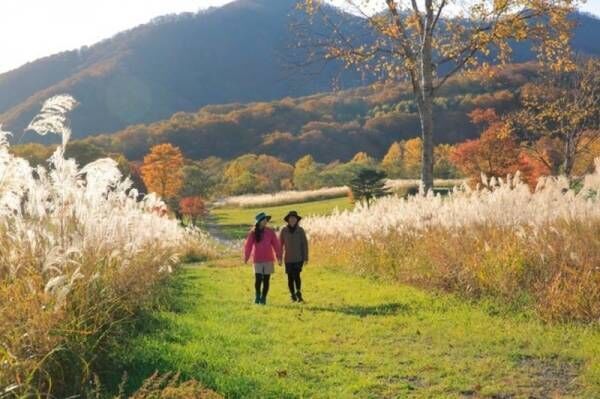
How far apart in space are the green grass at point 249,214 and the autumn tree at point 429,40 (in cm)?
2145

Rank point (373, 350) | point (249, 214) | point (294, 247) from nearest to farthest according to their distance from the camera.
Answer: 1. point (373, 350)
2. point (294, 247)
3. point (249, 214)

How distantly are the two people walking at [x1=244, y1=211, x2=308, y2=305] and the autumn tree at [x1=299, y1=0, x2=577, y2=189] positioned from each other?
17.4 feet

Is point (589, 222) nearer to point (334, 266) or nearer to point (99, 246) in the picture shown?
point (99, 246)

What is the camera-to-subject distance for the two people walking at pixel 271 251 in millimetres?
11781

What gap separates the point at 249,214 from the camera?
175 feet

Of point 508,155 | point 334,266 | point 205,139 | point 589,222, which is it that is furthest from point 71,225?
point 205,139

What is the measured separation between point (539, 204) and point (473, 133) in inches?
3534

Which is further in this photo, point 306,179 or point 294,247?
point 306,179

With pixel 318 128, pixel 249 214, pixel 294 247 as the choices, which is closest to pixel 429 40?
pixel 294 247

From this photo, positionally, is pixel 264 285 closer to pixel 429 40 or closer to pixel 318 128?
pixel 429 40

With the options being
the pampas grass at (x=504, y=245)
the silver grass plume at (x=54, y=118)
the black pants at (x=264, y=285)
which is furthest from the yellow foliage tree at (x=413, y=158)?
the silver grass plume at (x=54, y=118)

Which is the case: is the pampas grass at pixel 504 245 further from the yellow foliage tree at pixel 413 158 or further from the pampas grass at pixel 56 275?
the yellow foliage tree at pixel 413 158

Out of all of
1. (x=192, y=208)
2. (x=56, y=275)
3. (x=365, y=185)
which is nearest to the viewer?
(x=56, y=275)

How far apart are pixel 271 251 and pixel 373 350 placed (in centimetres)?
470
